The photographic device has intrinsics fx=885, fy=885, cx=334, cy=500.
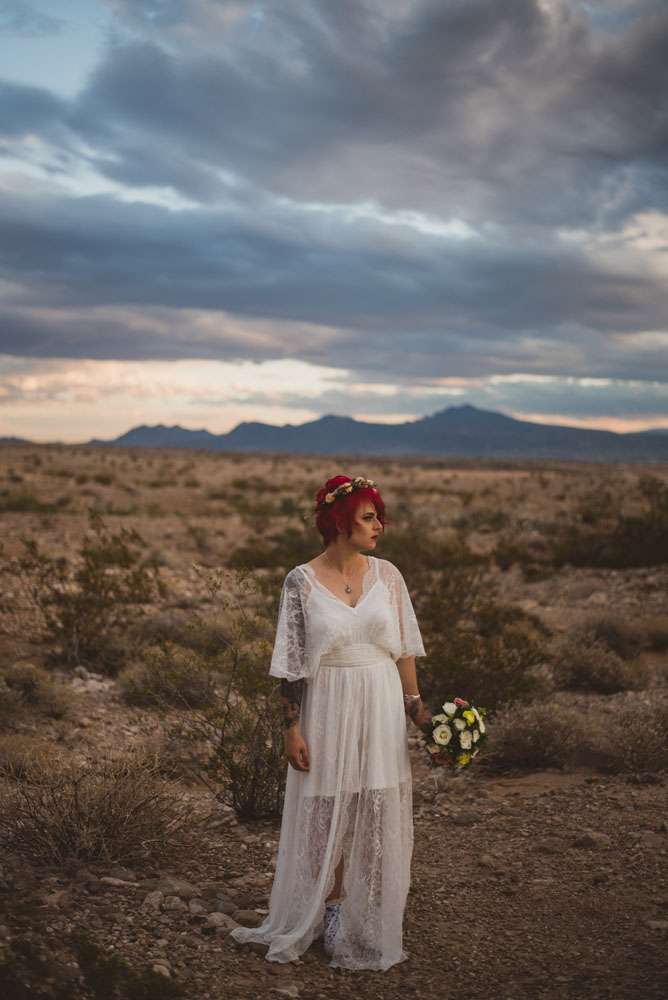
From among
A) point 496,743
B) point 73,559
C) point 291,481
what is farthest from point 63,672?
point 291,481

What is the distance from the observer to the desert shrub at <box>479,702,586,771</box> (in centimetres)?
702

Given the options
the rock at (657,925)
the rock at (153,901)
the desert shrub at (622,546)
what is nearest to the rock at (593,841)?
the rock at (657,925)

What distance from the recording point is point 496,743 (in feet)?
23.6

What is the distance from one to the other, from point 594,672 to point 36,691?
18.7 feet

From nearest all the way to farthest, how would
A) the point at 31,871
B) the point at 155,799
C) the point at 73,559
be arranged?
the point at 31,871 → the point at 155,799 → the point at 73,559

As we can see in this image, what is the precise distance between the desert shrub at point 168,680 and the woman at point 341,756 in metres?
2.21

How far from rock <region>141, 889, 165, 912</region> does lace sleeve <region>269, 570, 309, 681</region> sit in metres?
1.38

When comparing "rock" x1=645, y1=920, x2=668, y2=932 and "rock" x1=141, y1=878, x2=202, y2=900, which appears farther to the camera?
"rock" x1=141, y1=878, x2=202, y2=900

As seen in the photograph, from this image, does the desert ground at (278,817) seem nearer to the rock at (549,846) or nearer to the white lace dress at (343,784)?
the rock at (549,846)

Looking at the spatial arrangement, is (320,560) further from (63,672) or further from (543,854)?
(63,672)

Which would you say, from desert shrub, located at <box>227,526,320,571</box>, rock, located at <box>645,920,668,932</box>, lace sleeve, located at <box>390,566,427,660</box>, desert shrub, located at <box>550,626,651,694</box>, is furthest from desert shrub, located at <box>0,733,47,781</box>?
desert shrub, located at <box>227,526,320,571</box>

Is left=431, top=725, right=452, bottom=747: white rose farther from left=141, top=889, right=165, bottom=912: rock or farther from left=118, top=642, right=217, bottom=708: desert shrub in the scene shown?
left=118, top=642, right=217, bottom=708: desert shrub

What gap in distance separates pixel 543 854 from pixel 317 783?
2.15 meters

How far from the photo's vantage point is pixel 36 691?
8.06m
